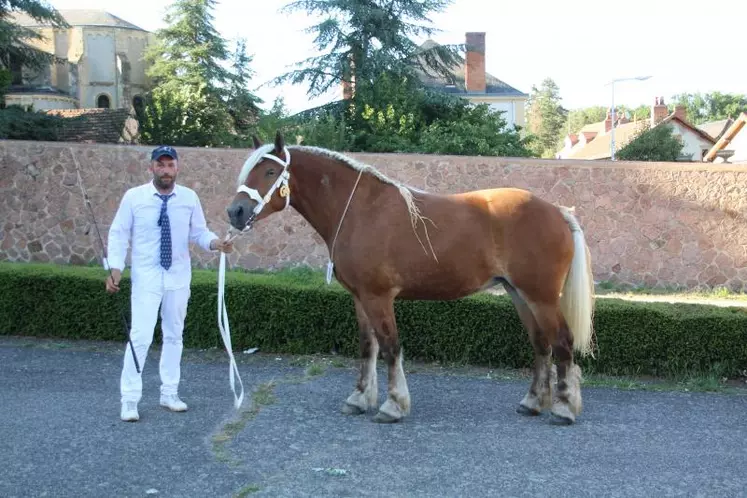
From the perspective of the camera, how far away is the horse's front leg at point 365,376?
5.47 metres

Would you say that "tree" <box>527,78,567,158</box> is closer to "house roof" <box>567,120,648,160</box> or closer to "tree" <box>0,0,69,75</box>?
"house roof" <box>567,120,648,160</box>

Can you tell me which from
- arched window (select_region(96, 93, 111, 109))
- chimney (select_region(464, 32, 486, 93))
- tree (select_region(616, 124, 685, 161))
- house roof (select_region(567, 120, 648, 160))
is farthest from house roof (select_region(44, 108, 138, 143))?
house roof (select_region(567, 120, 648, 160))

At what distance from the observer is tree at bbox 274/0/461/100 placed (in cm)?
1984

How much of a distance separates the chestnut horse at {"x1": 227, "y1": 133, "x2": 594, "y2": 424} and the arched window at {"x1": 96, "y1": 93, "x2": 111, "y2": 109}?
140 feet

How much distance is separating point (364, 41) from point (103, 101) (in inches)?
1171

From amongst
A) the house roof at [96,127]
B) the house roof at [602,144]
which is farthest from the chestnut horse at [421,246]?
the house roof at [602,144]

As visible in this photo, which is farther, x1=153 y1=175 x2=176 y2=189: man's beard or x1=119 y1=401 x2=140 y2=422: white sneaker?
x1=153 y1=175 x2=176 y2=189: man's beard

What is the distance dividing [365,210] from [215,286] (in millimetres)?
3304

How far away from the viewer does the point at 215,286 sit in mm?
8000

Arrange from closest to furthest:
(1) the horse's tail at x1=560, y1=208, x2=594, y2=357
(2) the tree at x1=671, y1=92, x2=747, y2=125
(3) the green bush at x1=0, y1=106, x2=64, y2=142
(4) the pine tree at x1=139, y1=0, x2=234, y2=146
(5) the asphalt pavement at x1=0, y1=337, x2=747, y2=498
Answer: (5) the asphalt pavement at x1=0, y1=337, x2=747, y2=498
(1) the horse's tail at x1=560, y1=208, x2=594, y2=357
(3) the green bush at x1=0, y1=106, x2=64, y2=142
(4) the pine tree at x1=139, y1=0, x2=234, y2=146
(2) the tree at x1=671, y1=92, x2=747, y2=125

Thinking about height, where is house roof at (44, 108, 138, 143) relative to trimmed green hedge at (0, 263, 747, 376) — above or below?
above

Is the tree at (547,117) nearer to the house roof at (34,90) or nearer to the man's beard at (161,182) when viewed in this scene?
the house roof at (34,90)

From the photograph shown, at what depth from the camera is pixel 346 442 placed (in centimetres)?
480

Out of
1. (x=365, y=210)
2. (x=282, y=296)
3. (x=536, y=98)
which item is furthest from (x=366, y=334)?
(x=536, y=98)
